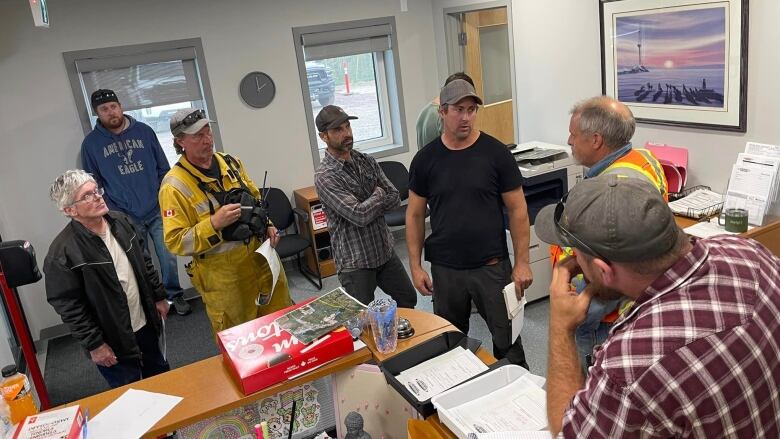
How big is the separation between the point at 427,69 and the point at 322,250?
1970mm

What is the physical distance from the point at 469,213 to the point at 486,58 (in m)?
3.22

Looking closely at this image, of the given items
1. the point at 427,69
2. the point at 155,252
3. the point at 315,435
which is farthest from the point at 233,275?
the point at 427,69

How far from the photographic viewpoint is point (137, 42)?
4.28 m

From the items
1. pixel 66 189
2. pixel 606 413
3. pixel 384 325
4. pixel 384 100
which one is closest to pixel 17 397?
pixel 66 189

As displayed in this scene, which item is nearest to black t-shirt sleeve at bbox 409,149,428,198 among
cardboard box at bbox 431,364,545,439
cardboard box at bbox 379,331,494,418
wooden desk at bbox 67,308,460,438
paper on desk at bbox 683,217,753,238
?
wooden desk at bbox 67,308,460,438

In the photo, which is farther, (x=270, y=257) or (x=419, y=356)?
(x=270, y=257)

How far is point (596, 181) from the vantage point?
125 cm

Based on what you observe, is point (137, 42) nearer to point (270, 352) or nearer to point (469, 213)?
point (469, 213)

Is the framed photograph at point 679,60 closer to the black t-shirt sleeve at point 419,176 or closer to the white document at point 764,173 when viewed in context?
the white document at point 764,173

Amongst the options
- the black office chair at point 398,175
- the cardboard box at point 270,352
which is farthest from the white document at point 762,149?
the black office chair at point 398,175

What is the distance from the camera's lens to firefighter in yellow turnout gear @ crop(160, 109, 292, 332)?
253 cm

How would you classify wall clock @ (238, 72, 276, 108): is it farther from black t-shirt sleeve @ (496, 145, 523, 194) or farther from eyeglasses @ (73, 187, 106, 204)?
black t-shirt sleeve @ (496, 145, 523, 194)

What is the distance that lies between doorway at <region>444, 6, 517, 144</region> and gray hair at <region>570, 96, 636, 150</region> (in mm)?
2845

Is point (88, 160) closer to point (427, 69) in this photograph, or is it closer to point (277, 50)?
point (277, 50)
